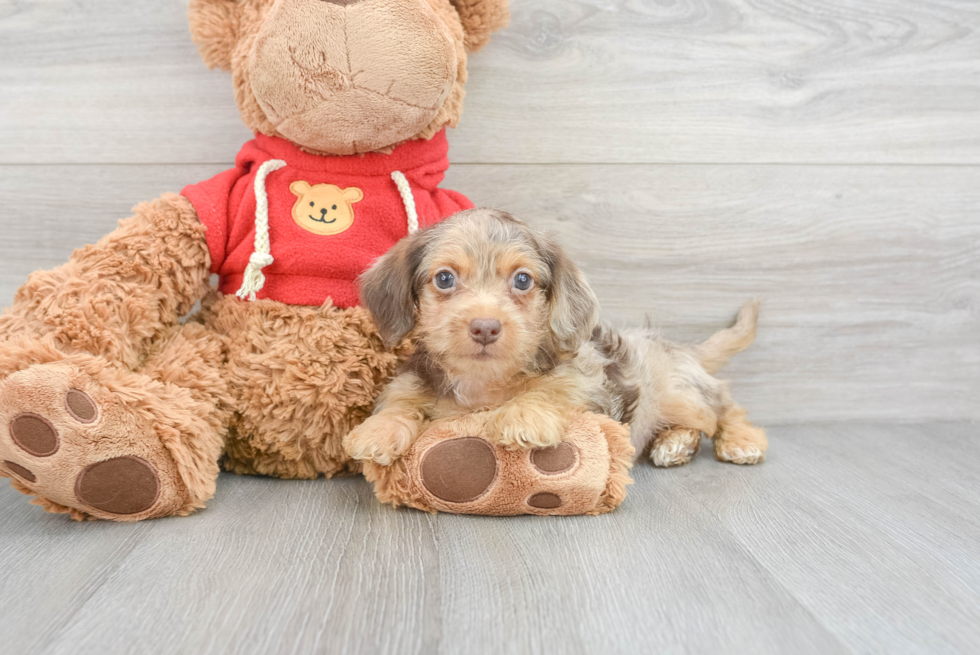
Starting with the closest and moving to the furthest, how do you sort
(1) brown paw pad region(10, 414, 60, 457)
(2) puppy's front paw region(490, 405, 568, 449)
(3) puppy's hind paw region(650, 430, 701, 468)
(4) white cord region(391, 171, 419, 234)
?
(1) brown paw pad region(10, 414, 60, 457) < (2) puppy's front paw region(490, 405, 568, 449) < (4) white cord region(391, 171, 419, 234) < (3) puppy's hind paw region(650, 430, 701, 468)

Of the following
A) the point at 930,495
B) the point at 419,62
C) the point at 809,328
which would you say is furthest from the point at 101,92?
the point at 930,495

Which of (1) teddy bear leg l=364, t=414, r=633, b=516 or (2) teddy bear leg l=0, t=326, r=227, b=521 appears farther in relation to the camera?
(1) teddy bear leg l=364, t=414, r=633, b=516

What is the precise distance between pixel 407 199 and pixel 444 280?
0.41 metres

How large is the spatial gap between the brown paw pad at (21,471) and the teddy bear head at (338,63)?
110cm

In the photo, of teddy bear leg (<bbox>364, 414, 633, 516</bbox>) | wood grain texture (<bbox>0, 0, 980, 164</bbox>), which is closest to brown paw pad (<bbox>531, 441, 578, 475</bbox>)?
teddy bear leg (<bbox>364, 414, 633, 516</bbox>)

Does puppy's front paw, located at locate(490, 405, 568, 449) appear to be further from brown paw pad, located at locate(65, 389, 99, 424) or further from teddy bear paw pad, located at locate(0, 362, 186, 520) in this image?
brown paw pad, located at locate(65, 389, 99, 424)

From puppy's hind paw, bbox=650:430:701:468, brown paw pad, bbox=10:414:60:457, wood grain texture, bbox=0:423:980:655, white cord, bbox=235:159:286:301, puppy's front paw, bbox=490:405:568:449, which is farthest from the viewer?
puppy's hind paw, bbox=650:430:701:468

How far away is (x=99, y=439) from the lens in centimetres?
166

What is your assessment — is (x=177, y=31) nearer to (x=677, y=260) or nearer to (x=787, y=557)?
(x=677, y=260)

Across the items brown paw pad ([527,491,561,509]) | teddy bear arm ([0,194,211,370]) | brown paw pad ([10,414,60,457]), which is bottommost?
brown paw pad ([527,491,561,509])

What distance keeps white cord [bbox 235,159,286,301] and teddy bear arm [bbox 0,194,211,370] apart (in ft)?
0.56

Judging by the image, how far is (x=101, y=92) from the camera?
2508 millimetres

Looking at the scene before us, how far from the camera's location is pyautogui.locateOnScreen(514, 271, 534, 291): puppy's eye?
1.86 meters

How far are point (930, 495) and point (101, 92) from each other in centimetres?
305
